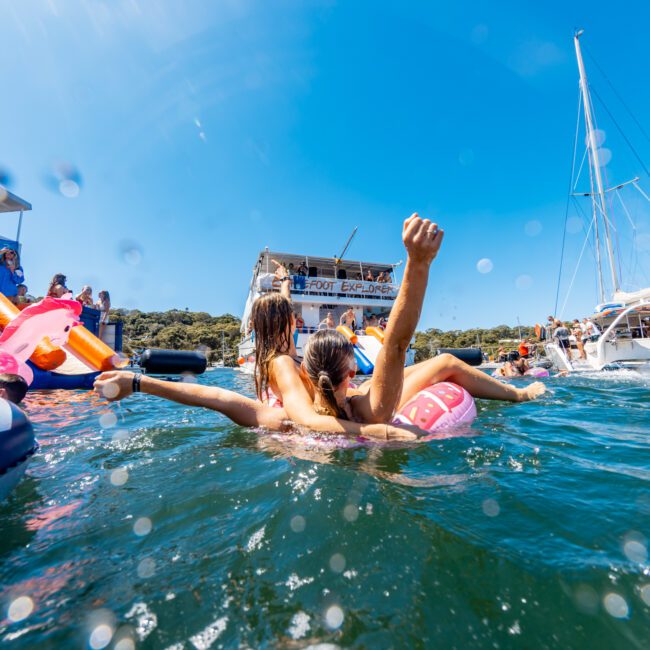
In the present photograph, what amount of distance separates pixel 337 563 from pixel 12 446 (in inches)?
74.6

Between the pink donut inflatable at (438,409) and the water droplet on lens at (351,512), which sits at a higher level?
the pink donut inflatable at (438,409)

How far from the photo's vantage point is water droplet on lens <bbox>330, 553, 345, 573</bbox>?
1.14 meters

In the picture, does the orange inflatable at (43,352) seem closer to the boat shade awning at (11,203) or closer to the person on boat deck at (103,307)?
the person on boat deck at (103,307)

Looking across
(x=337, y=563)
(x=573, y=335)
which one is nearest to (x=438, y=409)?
(x=337, y=563)

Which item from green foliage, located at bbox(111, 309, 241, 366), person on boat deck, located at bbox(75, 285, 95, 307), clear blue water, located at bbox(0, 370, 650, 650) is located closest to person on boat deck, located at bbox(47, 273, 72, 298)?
person on boat deck, located at bbox(75, 285, 95, 307)

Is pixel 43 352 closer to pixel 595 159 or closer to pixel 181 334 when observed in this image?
pixel 595 159

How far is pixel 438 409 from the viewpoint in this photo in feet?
9.34

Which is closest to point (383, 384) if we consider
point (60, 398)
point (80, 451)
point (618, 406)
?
point (80, 451)

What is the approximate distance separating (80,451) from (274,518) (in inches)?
84.0

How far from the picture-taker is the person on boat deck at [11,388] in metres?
2.86

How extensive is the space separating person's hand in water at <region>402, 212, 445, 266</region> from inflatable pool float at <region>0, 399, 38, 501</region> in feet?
7.78

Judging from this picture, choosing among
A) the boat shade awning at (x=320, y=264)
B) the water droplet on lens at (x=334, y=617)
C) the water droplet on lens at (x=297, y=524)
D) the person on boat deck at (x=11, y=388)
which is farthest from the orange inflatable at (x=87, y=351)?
the boat shade awning at (x=320, y=264)

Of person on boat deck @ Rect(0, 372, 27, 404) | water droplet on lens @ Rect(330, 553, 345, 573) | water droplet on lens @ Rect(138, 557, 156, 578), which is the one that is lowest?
water droplet on lens @ Rect(138, 557, 156, 578)

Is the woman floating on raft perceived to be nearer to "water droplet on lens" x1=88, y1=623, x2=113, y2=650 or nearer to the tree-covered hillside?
"water droplet on lens" x1=88, y1=623, x2=113, y2=650
